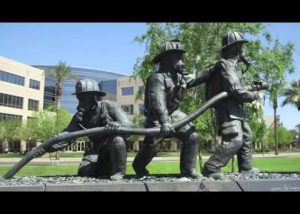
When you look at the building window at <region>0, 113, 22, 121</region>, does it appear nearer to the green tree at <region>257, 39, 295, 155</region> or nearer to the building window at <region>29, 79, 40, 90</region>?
the building window at <region>29, 79, 40, 90</region>

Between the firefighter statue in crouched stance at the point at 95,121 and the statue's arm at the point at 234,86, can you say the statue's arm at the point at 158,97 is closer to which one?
the firefighter statue in crouched stance at the point at 95,121

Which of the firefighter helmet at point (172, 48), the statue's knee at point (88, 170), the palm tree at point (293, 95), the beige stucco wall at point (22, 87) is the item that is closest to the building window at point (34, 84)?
the beige stucco wall at point (22, 87)

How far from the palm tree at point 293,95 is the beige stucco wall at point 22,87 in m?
30.6

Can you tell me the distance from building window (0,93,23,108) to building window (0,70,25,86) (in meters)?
1.83

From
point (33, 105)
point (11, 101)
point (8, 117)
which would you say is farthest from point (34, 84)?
point (8, 117)

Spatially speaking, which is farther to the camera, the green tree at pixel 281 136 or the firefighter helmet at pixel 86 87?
the green tree at pixel 281 136

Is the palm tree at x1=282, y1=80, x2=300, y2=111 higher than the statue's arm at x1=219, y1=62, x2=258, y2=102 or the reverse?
higher

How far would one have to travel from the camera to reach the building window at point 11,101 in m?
46.1

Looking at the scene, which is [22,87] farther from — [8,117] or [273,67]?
[273,67]

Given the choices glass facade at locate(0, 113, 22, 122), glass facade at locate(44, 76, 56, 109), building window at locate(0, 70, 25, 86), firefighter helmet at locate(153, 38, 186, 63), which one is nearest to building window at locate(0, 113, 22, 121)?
glass facade at locate(0, 113, 22, 122)

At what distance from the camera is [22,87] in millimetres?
48000

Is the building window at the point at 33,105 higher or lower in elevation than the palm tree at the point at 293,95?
lower

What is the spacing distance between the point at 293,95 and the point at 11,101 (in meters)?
35.0

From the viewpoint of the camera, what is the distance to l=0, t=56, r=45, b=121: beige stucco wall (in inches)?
1777
